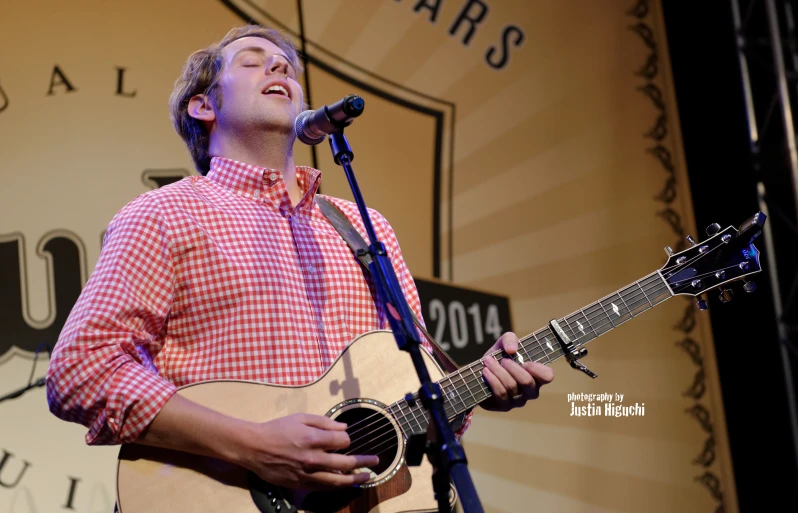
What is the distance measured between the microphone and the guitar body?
0.53m

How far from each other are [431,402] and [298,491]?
43 cm

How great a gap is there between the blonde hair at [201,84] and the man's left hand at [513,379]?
4.16 feet

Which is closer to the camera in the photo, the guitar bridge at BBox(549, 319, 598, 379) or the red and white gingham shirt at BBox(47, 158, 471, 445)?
the red and white gingham shirt at BBox(47, 158, 471, 445)

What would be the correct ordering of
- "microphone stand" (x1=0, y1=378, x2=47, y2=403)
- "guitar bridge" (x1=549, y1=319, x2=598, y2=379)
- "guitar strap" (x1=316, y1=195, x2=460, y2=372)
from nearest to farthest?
"guitar bridge" (x1=549, y1=319, x2=598, y2=379) → "guitar strap" (x1=316, y1=195, x2=460, y2=372) → "microphone stand" (x1=0, y1=378, x2=47, y2=403)

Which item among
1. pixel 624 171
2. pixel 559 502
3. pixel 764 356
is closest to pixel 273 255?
pixel 559 502

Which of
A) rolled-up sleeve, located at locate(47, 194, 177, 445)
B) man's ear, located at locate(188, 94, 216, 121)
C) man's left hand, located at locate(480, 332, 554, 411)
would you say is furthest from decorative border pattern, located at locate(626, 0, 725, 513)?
rolled-up sleeve, located at locate(47, 194, 177, 445)

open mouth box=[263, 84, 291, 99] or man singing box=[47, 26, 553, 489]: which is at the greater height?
open mouth box=[263, 84, 291, 99]

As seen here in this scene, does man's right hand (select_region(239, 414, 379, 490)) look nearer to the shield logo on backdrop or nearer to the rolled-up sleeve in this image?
the rolled-up sleeve

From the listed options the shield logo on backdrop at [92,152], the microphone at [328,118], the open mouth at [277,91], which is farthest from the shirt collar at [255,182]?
the shield logo on backdrop at [92,152]

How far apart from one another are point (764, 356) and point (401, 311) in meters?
3.22

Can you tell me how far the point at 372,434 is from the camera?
6.02ft

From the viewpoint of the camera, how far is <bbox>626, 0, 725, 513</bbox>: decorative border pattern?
157 inches

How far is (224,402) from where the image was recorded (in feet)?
5.82

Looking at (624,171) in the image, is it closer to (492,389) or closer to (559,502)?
(559,502)
